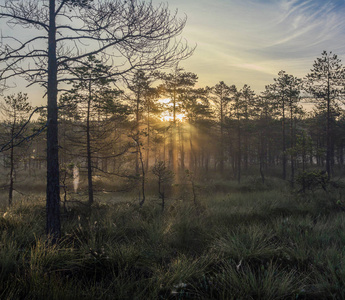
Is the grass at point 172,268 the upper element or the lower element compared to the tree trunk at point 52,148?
lower

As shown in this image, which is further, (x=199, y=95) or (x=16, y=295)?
(x=199, y=95)

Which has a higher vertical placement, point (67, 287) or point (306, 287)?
point (67, 287)

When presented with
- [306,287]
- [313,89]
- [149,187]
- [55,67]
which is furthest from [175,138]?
[306,287]

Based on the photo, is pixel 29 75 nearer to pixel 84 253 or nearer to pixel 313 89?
pixel 84 253

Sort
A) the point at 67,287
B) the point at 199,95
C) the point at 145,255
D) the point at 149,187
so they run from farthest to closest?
1. the point at 199,95
2. the point at 149,187
3. the point at 145,255
4. the point at 67,287

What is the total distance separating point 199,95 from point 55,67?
76.8 feet

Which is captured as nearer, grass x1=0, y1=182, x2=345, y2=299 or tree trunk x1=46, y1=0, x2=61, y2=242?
grass x1=0, y1=182, x2=345, y2=299

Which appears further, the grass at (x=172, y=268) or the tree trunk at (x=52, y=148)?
the tree trunk at (x=52, y=148)

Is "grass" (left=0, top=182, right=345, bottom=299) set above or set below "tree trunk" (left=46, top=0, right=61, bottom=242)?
below

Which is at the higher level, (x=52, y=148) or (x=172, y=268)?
(x=52, y=148)

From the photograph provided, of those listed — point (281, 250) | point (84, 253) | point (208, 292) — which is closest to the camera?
point (208, 292)

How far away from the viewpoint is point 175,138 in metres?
32.2

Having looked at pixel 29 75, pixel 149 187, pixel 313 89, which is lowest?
pixel 149 187

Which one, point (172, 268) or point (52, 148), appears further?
point (52, 148)
